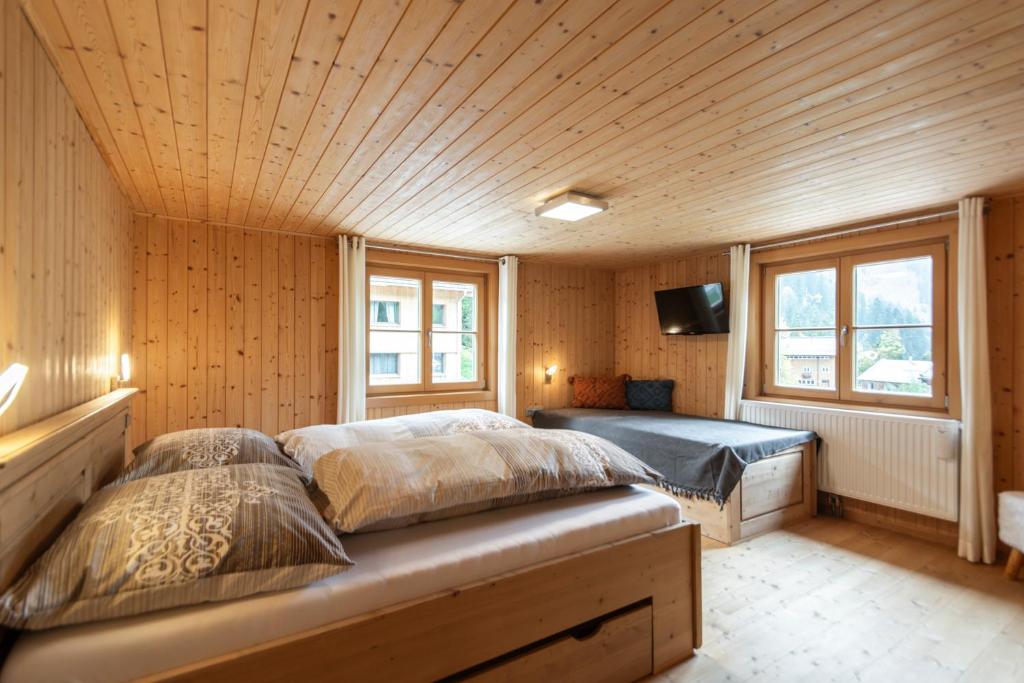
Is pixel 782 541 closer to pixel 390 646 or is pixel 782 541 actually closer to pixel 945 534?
pixel 945 534

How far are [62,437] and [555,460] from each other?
5.06 feet

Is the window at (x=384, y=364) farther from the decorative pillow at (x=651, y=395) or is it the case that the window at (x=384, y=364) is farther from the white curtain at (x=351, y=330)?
the decorative pillow at (x=651, y=395)

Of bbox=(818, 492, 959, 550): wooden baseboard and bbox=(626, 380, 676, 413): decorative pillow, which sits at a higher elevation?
bbox=(626, 380, 676, 413): decorative pillow

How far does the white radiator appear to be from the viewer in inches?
129

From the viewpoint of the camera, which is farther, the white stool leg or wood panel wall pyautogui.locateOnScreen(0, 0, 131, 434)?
the white stool leg

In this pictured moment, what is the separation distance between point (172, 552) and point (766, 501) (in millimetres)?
3680

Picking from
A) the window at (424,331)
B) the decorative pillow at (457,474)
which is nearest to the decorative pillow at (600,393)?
the window at (424,331)

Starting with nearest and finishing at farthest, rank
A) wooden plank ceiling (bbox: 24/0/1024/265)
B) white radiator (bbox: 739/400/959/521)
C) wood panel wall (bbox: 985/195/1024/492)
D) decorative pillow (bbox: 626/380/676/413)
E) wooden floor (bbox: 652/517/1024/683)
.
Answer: wooden plank ceiling (bbox: 24/0/1024/265) < wooden floor (bbox: 652/517/1024/683) < wood panel wall (bbox: 985/195/1024/492) < white radiator (bbox: 739/400/959/521) < decorative pillow (bbox: 626/380/676/413)

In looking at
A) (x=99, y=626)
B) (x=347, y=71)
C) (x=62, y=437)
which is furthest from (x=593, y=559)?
(x=347, y=71)

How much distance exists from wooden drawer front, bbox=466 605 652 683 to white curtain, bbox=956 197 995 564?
8.73 ft

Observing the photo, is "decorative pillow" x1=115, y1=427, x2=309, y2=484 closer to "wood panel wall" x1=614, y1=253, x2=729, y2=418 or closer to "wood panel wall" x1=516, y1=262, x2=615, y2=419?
"wood panel wall" x1=516, y1=262, x2=615, y2=419

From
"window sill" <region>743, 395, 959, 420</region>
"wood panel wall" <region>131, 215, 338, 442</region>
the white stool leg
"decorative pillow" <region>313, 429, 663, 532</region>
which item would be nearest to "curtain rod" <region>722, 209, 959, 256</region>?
"window sill" <region>743, 395, 959, 420</region>

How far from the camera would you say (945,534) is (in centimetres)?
338

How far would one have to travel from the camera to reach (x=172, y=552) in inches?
45.2
